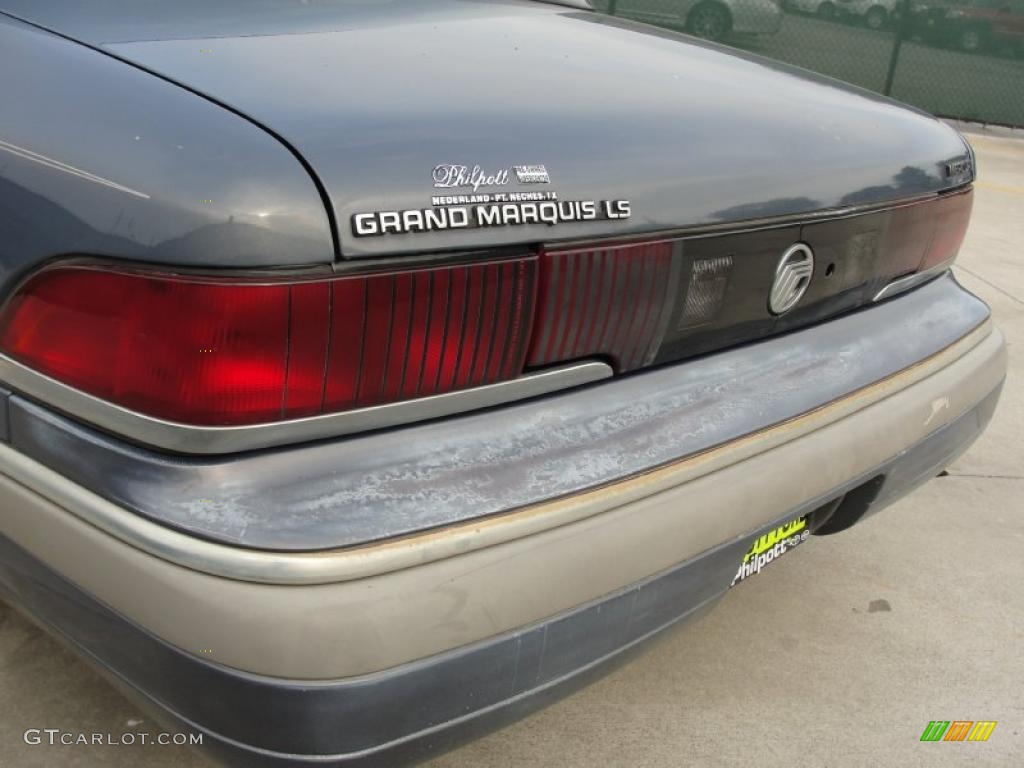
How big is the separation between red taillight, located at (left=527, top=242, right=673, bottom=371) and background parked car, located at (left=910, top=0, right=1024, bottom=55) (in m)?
12.8

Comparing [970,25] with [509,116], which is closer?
[509,116]

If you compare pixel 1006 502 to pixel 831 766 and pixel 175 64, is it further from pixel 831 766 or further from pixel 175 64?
pixel 175 64

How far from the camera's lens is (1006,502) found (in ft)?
11.3

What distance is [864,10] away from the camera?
12.9 m

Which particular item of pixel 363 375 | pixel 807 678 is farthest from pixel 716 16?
pixel 363 375

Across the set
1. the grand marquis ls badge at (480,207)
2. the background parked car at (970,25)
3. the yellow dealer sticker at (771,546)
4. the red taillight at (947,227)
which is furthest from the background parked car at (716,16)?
the grand marquis ls badge at (480,207)

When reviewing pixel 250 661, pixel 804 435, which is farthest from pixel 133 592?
pixel 804 435

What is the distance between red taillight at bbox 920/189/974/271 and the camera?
2.42 metres

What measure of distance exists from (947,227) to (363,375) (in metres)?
1.59

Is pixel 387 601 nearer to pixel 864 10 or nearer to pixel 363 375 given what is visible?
pixel 363 375

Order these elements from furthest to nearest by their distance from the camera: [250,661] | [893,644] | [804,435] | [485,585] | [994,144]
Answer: [994,144], [893,644], [804,435], [485,585], [250,661]

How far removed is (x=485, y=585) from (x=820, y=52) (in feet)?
43.2

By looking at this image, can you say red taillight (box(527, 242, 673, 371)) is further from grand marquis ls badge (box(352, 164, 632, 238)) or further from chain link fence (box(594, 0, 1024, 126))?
chain link fence (box(594, 0, 1024, 126))

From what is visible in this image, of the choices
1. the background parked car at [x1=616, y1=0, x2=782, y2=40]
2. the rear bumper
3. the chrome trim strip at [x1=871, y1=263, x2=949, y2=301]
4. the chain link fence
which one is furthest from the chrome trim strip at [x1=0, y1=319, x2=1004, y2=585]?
the background parked car at [x1=616, y1=0, x2=782, y2=40]
